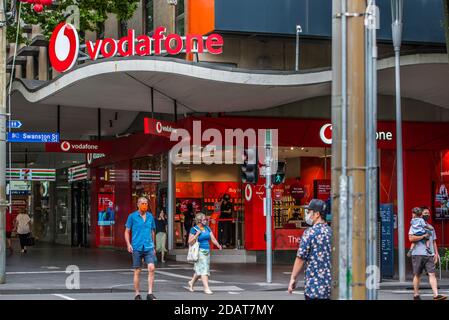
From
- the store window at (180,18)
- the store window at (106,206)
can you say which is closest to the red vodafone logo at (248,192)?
the store window at (180,18)

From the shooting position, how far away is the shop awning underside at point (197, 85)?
22828mm

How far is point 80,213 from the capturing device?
130 feet

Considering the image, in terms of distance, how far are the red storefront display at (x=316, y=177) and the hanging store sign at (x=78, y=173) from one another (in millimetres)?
9124

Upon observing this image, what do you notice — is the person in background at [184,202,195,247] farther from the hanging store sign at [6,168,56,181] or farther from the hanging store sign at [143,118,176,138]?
the hanging store sign at [6,168,56,181]

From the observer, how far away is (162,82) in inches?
945

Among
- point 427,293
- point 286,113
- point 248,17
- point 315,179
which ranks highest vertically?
point 248,17

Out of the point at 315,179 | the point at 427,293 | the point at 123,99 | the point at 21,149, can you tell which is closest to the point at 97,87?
the point at 123,99

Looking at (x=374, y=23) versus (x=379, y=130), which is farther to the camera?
(x=379, y=130)

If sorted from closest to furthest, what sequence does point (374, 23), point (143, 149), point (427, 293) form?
point (374, 23) → point (427, 293) → point (143, 149)

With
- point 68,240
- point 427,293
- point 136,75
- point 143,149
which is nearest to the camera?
point 427,293

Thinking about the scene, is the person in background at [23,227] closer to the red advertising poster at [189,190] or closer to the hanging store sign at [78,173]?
the hanging store sign at [78,173]

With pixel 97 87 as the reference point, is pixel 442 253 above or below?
below

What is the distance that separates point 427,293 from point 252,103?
941cm

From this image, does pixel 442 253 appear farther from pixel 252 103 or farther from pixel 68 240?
pixel 68 240
